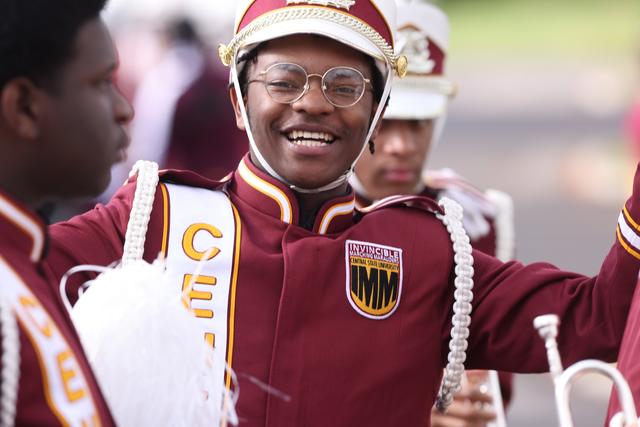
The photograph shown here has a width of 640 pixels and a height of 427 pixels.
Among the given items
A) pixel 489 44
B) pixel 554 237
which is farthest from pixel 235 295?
pixel 489 44

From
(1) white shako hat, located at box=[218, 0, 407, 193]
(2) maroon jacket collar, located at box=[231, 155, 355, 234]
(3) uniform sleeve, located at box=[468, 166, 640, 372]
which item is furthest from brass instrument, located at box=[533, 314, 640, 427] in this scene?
(1) white shako hat, located at box=[218, 0, 407, 193]

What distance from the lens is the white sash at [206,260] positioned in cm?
338

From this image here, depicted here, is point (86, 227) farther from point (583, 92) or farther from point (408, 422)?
point (583, 92)

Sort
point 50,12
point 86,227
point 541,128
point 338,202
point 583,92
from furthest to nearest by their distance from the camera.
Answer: point 583,92 < point 541,128 < point 338,202 < point 86,227 < point 50,12

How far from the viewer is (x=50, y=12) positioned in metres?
2.46

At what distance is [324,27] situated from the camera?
352 centimetres

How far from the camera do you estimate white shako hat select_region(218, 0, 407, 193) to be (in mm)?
3535

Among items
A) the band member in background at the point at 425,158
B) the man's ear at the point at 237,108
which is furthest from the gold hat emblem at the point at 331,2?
the band member in background at the point at 425,158

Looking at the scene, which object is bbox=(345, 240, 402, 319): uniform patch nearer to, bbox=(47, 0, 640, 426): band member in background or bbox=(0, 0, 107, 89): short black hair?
bbox=(47, 0, 640, 426): band member in background

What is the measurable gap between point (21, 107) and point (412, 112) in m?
2.82

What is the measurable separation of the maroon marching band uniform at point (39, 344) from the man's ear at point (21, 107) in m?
0.11

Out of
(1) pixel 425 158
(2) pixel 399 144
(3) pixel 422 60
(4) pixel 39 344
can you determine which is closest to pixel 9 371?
(4) pixel 39 344

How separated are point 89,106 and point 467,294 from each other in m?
1.26

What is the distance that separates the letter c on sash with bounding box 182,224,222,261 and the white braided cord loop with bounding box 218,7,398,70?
0.47m
